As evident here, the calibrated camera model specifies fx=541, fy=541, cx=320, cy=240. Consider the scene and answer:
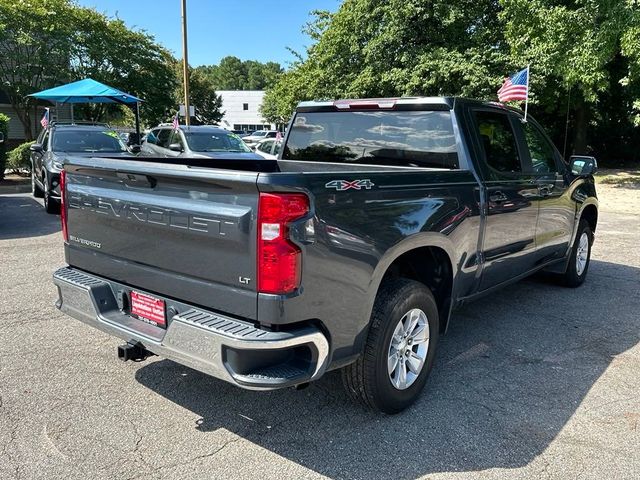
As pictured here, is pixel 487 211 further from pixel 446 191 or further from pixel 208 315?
pixel 208 315

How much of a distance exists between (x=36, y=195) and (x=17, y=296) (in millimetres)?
8496

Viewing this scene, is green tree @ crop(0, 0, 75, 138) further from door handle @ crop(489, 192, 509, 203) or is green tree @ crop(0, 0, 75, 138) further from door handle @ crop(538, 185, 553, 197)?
door handle @ crop(489, 192, 509, 203)

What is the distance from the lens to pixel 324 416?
3.31m

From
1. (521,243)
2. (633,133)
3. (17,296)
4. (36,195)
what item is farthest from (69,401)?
(633,133)

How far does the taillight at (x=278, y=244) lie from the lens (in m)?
2.47

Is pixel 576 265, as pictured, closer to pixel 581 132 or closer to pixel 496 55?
pixel 496 55

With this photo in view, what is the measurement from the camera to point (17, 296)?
538 centimetres

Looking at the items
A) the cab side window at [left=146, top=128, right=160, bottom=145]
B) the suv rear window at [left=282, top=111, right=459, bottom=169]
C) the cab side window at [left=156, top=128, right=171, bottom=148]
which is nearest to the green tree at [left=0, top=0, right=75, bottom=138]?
the cab side window at [left=146, top=128, right=160, bottom=145]

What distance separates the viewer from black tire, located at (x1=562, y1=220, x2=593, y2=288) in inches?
237

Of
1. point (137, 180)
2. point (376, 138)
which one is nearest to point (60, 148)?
point (376, 138)

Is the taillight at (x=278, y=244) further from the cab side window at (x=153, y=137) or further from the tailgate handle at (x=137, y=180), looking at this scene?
the cab side window at (x=153, y=137)

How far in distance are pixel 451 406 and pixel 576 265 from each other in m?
3.42

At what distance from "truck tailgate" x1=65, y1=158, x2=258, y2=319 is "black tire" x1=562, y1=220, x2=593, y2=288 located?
181 inches

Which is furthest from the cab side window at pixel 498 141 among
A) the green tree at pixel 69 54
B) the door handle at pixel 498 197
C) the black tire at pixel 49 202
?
the green tree at pixel 69 54
